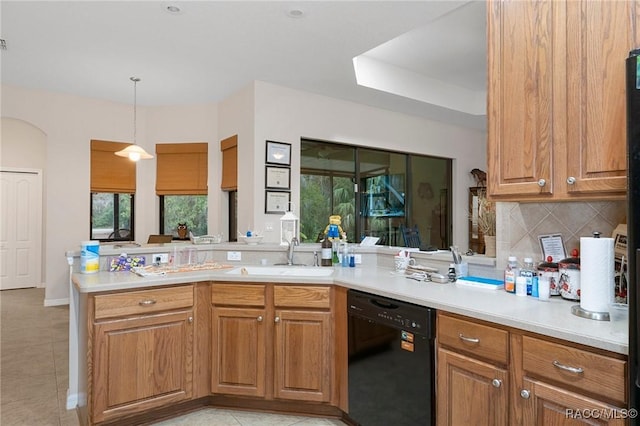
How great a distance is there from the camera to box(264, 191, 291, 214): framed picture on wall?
15.5 ft

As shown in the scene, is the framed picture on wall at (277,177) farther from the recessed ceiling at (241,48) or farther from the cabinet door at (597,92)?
the cabinet door at (597,92)

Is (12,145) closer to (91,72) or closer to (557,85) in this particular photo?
(91,72)

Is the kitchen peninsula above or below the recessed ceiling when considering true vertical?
below

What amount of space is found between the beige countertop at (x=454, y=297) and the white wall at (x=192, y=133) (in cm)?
222

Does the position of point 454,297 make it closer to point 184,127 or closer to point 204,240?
point 204,240

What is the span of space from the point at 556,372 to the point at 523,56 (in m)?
1.42

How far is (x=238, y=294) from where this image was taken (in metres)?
2.52

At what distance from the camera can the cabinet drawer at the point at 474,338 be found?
1.56 metres

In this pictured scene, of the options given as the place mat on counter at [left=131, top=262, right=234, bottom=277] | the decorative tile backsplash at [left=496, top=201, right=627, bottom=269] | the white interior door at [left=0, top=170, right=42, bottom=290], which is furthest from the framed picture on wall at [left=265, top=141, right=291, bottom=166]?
the white interior door at [left=0, top=170, right=42, bottom=290]

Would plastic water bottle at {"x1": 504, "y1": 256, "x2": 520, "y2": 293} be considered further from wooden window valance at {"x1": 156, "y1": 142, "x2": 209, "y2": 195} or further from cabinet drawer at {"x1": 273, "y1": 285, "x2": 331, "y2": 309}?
wooden window valance at {"x1": 156, "y1": 142, "x2": 209, "y2": 195}

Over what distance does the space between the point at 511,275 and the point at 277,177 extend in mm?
3284

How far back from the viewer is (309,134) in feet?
16.5

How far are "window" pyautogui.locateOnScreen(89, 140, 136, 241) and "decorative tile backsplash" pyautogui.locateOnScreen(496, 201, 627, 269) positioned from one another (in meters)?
5.44

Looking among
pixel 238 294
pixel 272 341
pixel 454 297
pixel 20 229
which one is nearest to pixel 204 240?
pixel 238 294
